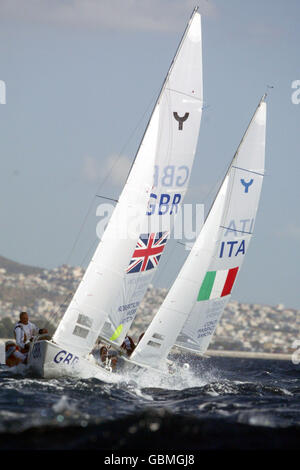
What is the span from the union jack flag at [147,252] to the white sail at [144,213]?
20 millimetres

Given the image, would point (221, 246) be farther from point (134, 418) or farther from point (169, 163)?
point (134, 418)

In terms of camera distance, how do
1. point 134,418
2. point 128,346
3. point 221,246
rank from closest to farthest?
point 134,418, point 128,346, point 221,246

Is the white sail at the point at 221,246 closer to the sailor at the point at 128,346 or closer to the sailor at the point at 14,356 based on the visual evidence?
the sailor at the point at 128,346

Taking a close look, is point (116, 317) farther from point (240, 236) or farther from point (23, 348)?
point (240, 236)

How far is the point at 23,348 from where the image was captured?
13.4 meters

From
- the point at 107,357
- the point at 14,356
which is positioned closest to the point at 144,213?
Result: the point at 107,357

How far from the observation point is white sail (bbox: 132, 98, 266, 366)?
16984mm

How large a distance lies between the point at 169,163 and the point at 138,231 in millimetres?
1505


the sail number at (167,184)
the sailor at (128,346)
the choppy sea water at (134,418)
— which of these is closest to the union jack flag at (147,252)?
the sail number at (167,184)

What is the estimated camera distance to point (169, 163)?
1479 cm

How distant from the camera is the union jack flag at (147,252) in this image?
15.0m

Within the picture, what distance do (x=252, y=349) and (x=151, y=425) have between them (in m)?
103

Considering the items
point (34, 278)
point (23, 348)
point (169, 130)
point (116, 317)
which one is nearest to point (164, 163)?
point (169, 130)

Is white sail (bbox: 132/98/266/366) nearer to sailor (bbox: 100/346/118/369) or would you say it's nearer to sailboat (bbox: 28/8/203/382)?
sailboat (bbox: 28/8/203/382)
